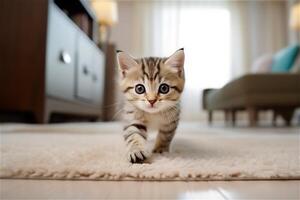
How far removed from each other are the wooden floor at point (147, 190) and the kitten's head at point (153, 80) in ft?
0.48

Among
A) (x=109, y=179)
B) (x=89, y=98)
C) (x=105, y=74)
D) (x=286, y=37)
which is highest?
Answer: (x=286, y=37)

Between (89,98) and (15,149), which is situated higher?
(89,98)

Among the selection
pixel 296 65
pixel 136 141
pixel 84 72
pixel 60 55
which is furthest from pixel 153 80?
pixel 296 65

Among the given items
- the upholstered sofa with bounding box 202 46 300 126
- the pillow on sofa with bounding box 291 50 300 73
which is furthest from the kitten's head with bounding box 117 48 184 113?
the pillow on sofa with bounding box 291 50 300 73

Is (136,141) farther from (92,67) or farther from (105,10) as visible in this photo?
(105,10)

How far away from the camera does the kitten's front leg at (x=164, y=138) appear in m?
0.62

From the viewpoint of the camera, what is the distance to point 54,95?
4.52 ft

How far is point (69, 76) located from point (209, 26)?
0.74 meters

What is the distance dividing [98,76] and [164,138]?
1.59m

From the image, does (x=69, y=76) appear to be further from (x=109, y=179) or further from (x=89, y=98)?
(x=109, y=179)

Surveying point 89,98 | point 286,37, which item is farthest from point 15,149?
point 286,37

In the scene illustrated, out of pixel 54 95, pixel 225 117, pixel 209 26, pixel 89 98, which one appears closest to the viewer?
pixel 209 26

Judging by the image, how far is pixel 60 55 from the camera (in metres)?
1.41

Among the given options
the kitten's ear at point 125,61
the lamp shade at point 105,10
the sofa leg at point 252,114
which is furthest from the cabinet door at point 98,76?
the kitten's ear at point 125,61
